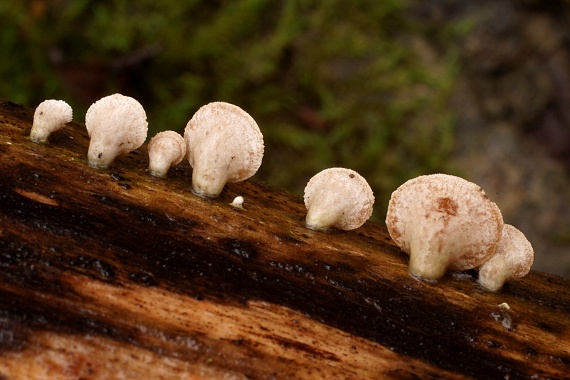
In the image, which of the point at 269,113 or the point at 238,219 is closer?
the point at 238,219

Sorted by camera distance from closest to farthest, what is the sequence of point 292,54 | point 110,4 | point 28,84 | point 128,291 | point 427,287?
point 128,291, point 427,287, point 28,84, point 110,4, point 292,54

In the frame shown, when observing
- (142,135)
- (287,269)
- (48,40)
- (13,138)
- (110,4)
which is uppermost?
(110,4)

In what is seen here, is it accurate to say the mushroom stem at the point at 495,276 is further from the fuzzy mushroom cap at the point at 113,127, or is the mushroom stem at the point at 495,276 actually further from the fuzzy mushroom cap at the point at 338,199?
the fuzzy mushroom cap at the point at 113,127

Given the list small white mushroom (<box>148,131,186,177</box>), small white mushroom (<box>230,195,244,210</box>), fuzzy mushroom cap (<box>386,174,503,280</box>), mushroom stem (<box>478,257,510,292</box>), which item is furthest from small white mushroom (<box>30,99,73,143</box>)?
mushroom stem (<box>478,257,510,292</box>)

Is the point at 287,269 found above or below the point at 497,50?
below

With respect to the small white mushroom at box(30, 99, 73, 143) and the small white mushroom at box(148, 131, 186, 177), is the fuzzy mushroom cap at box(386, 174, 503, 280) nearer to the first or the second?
the small white mushroom at box(148, 131, 186, 177)

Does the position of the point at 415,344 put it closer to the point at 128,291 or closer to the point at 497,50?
the point at 128,291

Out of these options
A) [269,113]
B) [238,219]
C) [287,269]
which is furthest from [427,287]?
[269,113]
